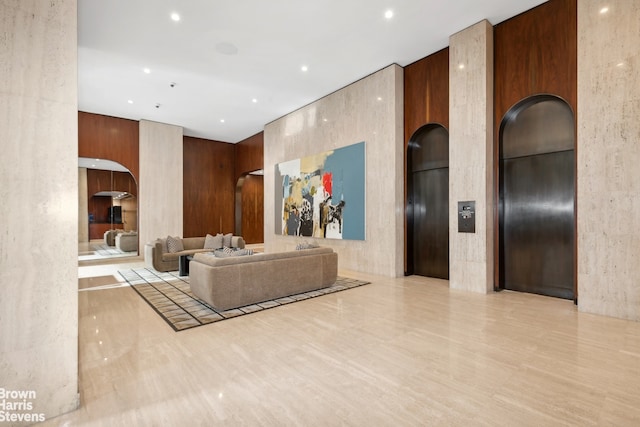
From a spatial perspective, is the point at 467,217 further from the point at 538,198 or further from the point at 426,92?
the point at 426,92

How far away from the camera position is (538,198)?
5.27 metres

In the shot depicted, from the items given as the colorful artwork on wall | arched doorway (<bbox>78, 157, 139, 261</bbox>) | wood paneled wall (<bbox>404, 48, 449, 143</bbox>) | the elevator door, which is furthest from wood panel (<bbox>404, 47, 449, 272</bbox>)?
arched doorway (<bbox>78, 157, 139, 261</bbox>)

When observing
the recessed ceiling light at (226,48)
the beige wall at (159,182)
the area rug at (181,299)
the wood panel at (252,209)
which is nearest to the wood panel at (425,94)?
the area rug at (181,299)

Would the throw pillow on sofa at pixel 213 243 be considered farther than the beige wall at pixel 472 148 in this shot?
Yes

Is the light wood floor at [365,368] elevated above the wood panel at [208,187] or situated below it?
below

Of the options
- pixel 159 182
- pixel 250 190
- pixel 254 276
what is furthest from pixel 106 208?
pixel 254 276

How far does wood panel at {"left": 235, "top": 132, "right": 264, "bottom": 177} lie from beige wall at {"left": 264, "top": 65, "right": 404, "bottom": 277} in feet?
13.9

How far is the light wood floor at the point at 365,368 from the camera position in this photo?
2160 mm

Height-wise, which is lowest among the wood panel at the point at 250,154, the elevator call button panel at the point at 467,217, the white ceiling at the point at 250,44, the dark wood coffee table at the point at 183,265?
the dark wood coffee table at the point at 183,265

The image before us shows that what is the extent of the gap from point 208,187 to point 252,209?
233 centimetres

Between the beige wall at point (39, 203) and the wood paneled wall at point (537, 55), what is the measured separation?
6020mm

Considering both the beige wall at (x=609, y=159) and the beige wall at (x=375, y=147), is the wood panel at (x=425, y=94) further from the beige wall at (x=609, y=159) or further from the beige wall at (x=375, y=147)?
the beige wall at (x=609, y=159)

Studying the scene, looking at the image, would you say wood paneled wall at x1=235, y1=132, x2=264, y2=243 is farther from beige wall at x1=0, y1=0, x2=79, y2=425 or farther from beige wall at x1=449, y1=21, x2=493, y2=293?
beige wall at x1=0, y1=0, x2=79, y2=425

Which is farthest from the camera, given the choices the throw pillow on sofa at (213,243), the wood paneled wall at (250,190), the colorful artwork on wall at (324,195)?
the wood paneled wall at (250,190)
